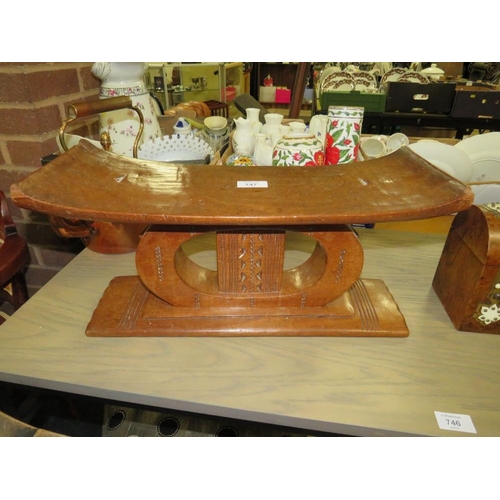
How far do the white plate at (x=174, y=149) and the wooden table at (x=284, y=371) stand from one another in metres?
0.39

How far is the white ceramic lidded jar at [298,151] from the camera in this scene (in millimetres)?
780

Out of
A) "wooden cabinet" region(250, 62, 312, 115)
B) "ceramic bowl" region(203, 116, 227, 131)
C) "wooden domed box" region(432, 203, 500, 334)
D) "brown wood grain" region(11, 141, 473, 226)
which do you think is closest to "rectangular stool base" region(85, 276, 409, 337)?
"wooden domed box" region(432, 203, 500, 334)

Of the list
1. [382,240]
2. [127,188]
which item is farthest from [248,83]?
[127,188]

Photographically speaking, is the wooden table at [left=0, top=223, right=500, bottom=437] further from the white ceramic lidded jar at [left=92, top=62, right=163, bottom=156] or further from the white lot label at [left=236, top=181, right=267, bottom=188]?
the white ceramic lidded jar at [left=92, top=62, right=163, bottom=156]

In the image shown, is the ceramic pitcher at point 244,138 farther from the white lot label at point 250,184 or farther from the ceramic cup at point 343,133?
the white lot label at point 250,184

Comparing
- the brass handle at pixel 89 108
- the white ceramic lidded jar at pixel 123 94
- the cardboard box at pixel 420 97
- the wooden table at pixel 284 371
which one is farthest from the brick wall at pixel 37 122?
the cardboard box at pixel 420 97

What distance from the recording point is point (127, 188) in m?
0.60

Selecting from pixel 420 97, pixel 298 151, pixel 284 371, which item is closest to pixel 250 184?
pixel 298 151

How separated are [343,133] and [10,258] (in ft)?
2.72

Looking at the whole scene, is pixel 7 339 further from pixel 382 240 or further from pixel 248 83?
pixel 248 83

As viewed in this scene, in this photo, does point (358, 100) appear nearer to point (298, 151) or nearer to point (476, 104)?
point (476, 104)

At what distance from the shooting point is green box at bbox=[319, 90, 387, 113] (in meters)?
1.72

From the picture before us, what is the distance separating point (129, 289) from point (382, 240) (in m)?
0.65

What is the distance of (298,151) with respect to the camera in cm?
78
